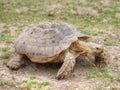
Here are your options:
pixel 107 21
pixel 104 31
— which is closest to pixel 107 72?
pixel 104 31

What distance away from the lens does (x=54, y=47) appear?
6.96 m

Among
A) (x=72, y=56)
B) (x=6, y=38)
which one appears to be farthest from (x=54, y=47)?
(x=6, y=38)

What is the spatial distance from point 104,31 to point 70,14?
166 cm

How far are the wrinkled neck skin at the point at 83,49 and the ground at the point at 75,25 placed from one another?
293mm

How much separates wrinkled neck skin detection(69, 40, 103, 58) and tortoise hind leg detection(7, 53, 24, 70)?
99 centimetres

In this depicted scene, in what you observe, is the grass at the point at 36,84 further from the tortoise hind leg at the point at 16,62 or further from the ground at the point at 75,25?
the tortoise hind leg at the point at 16,62

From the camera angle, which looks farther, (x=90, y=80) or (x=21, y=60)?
(x=21, y=60)

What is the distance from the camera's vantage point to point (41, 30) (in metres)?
7.33

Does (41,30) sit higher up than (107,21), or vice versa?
(41,30)

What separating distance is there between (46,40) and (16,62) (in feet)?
2.42

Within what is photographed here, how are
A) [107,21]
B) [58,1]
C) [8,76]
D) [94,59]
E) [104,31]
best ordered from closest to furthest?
[8,76], [94,59], [104,31], [107,21], [58,1]

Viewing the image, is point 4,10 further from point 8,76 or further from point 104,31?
point 8,76

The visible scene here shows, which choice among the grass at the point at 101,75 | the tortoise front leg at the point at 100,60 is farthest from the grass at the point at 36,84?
the tortoise front leg at the point at 100,60

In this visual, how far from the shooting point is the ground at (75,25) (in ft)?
21.8
